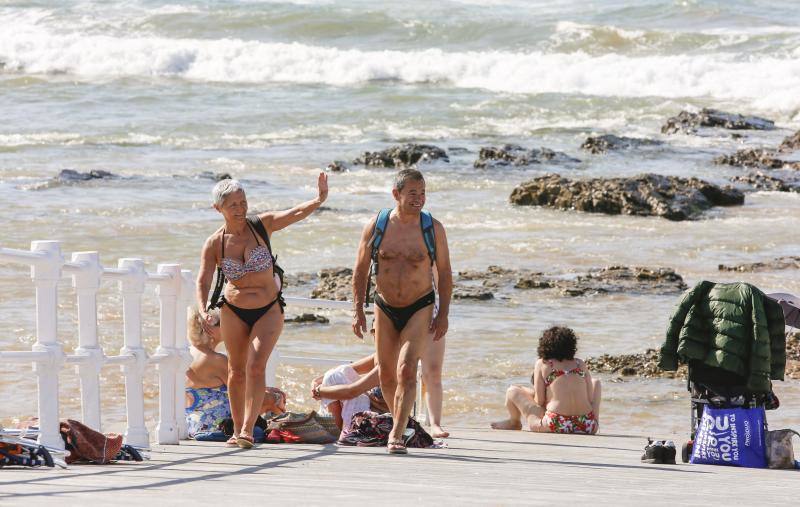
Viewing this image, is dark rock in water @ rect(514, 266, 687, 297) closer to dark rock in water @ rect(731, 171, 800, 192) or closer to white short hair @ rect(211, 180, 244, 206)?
white short hair @ rect(211, 180, 244, 206)

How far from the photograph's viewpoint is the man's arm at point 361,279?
7.77m

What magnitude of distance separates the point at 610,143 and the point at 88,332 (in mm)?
24125

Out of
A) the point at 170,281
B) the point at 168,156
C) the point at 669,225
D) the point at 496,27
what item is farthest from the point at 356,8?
the point at 170,281

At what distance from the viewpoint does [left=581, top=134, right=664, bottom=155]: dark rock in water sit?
29.8m

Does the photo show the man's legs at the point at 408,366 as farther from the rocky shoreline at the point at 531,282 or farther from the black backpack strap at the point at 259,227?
the rocky shoreline at the point at 531,282

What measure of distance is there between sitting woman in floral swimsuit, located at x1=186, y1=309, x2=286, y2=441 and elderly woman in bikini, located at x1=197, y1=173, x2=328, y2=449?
50 centimetres

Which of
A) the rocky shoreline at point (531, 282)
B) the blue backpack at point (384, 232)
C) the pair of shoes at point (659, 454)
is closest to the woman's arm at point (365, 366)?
the blue backpack at point (384, 232)

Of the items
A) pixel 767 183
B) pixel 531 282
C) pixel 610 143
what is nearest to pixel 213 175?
pixel 610 143

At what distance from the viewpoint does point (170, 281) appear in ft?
25.8

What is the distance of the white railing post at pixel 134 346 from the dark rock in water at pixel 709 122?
27.0 meters

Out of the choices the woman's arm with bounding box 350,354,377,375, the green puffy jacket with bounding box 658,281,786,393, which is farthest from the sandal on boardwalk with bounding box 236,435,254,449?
the green puffy jacket with bounding box 658,281,786,393

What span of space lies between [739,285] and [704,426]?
76 centimetres

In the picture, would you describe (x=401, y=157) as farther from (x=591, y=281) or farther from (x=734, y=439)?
(x=734, y=439)

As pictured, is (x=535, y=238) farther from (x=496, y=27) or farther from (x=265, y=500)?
(x=496, y=27)
